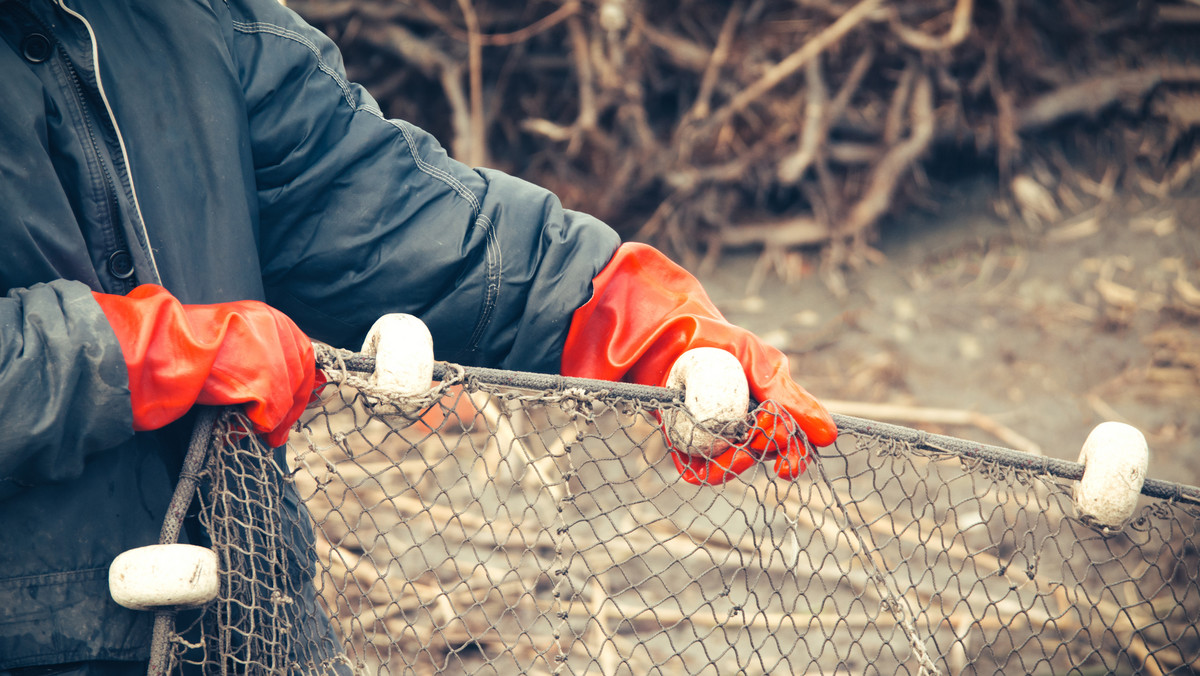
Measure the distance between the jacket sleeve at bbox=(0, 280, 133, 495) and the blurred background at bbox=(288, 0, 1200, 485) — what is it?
11.1 feet

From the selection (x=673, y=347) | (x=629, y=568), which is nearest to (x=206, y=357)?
(x=673, y=347)

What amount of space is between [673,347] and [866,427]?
358 millimetres

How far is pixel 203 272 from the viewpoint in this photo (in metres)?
1.34

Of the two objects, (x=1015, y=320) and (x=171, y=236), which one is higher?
(x=171, y=236)

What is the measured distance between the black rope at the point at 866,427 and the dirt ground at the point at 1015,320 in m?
2.08

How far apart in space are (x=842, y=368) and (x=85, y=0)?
137 inches

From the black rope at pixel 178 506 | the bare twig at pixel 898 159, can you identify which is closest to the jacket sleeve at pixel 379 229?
the black rope at pixel 178 506

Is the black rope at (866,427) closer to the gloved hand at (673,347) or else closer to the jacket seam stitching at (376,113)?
the gloved hand at (673,347)

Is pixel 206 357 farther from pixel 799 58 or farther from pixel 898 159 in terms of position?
pixel 898 159

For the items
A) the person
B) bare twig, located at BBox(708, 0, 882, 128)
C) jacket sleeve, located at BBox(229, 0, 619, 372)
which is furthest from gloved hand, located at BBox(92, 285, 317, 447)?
bare twig, located at BBox(708, 0, 882, 128)

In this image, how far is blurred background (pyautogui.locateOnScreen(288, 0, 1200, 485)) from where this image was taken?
14.3 feet

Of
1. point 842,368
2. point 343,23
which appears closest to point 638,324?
point 842,368

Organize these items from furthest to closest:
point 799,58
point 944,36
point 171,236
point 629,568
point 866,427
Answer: point 944,36 < point 799,58 < point 629,568 < point 866,427 < point 171,236

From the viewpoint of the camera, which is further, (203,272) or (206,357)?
(203,272)
